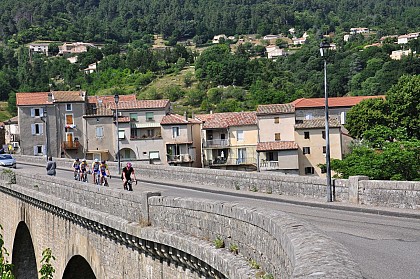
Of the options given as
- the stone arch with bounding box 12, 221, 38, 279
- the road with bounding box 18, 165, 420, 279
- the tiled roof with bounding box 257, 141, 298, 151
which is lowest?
the stone arch with bounding box 12, 221, 38, 279

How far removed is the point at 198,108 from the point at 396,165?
309 ft

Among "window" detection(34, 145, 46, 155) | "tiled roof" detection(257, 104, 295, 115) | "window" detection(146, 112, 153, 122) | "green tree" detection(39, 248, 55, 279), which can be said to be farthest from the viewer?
"window" detection(146, 112, 153, 122)

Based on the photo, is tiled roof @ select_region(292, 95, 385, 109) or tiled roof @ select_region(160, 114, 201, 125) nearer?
tiled roof @ select_region(160, 114, 201, 125)

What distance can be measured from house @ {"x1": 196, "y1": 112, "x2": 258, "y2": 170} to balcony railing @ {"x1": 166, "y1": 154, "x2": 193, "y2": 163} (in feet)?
7.15

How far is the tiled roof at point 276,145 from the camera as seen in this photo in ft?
272

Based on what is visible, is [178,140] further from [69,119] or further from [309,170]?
[309,170]

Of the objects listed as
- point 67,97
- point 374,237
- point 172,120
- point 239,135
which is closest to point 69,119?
point 67,97

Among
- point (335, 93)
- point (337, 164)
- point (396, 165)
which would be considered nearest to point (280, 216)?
point (396, 165)

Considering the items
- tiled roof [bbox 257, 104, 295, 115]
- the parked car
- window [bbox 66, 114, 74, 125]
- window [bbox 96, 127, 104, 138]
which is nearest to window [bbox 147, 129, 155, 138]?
window [bbox 96, 127, 104, 138]

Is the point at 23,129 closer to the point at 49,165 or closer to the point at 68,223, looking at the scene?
the point at 49,165

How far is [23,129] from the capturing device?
90.8 meters

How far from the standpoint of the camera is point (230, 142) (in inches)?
3519

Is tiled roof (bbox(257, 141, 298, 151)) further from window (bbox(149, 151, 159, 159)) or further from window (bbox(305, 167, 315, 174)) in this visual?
window (bbox(149, 151, 159, 159))

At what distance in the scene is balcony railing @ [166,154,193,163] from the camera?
287 ft
